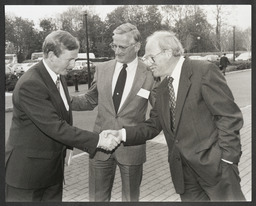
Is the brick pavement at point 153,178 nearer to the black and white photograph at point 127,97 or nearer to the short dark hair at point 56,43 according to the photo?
the black and white photograph at point 127,97

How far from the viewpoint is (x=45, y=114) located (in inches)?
75.1

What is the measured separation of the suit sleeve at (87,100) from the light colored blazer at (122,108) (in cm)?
8

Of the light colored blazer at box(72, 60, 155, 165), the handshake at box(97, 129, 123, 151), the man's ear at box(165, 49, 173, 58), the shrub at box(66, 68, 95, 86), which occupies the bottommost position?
the handshake at box(97, 129, 123, 151)

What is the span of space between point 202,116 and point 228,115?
0.17m

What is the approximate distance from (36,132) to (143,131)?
804 mm

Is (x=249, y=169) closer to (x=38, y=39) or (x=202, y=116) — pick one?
(x=202, y=116)

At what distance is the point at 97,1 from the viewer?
2.30 meters

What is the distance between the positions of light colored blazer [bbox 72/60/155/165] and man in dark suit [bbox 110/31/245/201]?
0.18m

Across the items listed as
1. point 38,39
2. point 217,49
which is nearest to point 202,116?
point 217,49

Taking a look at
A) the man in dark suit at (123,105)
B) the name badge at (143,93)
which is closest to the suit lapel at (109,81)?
the man in dark suit at (123,105)

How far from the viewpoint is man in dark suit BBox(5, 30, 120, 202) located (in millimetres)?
1871

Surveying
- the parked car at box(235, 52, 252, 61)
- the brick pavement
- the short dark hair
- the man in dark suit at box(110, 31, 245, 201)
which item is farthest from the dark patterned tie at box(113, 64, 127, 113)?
the parked car at box(235, 52, 252, 61)

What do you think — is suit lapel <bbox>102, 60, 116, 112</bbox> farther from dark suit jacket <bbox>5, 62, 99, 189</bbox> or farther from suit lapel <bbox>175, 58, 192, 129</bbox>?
suit lapel <bbox>175, 58, 192, 129</bbox>

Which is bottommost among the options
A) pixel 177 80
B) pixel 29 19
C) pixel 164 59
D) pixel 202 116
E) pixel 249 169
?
pixel 249 169
